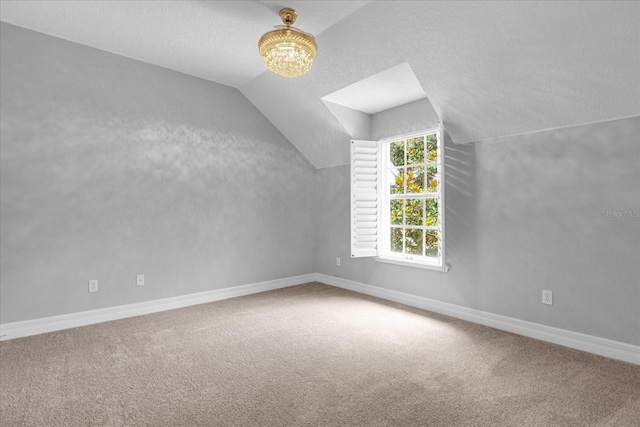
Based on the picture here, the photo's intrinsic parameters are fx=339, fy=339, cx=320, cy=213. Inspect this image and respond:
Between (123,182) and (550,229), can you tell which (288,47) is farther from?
(550,229)

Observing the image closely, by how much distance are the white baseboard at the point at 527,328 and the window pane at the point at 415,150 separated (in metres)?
1.53

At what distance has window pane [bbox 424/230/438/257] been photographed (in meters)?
3.74

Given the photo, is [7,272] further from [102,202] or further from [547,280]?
[547,280]

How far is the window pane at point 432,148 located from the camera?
12.2 ft

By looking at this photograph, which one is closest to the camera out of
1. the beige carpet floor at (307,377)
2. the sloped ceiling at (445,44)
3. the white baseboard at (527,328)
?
the beige carpet floor at (307,377)

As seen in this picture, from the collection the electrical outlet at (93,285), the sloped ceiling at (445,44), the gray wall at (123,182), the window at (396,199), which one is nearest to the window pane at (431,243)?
the window at (396,199)

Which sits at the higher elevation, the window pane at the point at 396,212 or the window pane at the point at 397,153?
the window pane at the point at 397,153

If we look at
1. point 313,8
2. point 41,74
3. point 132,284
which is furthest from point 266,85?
point 132,284

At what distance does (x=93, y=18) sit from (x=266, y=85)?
170 centimetres

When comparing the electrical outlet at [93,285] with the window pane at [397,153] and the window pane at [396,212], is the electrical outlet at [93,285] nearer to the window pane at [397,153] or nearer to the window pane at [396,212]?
the window pane at [396,212]

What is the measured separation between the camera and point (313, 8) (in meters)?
2.55

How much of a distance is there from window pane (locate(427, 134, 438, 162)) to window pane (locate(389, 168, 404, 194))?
0.40 m

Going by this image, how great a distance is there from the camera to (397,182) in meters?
4.10

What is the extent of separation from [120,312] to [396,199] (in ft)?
10.6
